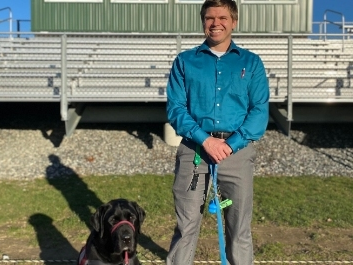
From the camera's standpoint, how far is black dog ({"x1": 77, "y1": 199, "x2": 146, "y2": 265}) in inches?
156

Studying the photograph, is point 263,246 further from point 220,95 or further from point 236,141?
point 220,95

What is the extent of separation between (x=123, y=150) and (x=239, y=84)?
24.6 feet

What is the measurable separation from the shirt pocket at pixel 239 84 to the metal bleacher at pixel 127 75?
692 cm

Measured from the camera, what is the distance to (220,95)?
3.70 m

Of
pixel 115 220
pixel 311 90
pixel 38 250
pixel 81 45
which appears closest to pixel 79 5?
pixel 81 45

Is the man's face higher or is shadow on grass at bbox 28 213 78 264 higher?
the man's face

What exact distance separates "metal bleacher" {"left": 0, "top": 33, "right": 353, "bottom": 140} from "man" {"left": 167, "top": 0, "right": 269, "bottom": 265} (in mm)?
6828

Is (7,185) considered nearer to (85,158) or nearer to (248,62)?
(85,158)

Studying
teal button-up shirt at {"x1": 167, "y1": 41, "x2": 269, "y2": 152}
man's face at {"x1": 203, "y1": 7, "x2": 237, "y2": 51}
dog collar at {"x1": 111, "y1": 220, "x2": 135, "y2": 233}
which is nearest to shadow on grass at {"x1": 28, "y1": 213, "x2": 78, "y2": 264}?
dog collar at {"x1": 111, "y1": 220, "x2": 135, "y2": 233}

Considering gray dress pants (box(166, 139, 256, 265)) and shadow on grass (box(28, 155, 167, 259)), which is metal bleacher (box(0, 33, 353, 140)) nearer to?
shadow on grass (box(28, 155, 167, 259))

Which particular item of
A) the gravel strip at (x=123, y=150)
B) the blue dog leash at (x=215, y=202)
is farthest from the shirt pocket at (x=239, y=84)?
the gravel strip at (x=123, y=150)

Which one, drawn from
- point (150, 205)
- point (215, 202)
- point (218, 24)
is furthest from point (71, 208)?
point (218, 24)

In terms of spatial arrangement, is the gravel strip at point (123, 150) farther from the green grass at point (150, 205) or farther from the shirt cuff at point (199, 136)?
the shirt cuff at point (199, 136)

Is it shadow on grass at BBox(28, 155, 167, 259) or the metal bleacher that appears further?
the metal bleacher
